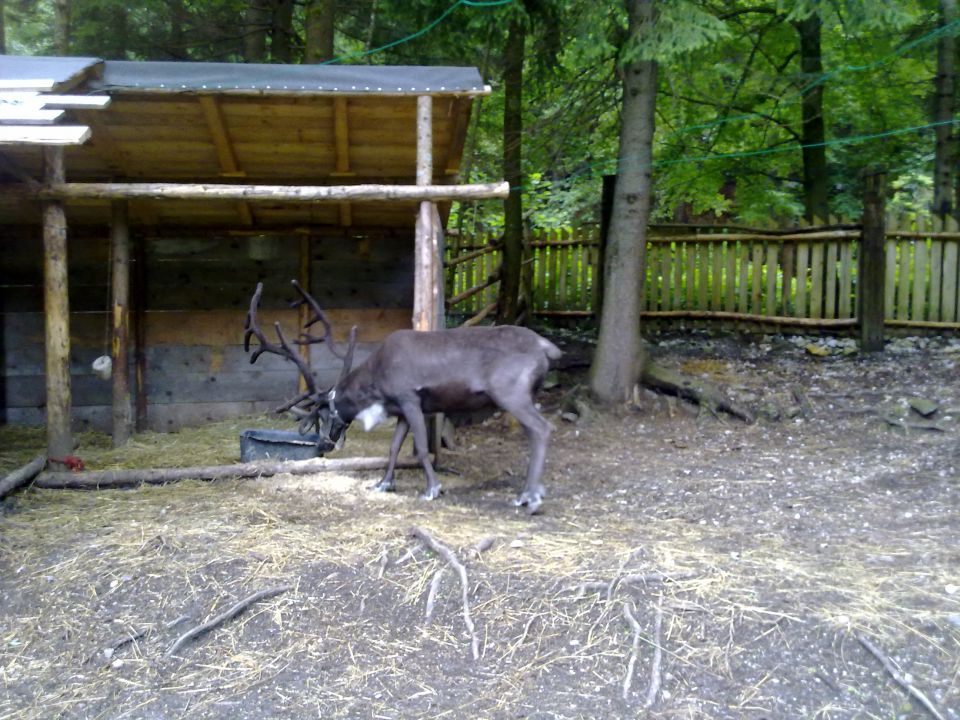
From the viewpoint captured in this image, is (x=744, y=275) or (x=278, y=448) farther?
(x=744, y=275)

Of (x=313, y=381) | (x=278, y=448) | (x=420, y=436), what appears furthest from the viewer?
(x=313, y=381)

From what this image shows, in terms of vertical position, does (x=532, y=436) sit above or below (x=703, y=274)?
below

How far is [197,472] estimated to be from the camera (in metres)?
7.00

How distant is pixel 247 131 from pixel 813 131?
28.4 ft

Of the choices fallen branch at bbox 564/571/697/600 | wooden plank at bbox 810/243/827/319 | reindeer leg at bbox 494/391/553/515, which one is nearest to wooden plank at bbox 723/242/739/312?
wooden plank at bbox 810/243/827/319

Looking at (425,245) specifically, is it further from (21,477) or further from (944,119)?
(944,119)

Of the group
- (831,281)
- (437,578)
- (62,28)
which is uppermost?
(62,28)

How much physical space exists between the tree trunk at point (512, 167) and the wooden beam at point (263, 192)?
4.03 m

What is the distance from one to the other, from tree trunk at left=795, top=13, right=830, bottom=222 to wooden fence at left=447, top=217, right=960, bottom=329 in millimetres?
1037

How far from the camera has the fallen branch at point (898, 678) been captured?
3795 mm

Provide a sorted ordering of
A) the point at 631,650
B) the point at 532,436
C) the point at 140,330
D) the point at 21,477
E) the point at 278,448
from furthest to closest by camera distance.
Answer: the point at 140,330, the point at 278,448, the point at 21,477, the point at 532,436, the point at 631,650

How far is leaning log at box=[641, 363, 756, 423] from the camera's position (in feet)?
30.0

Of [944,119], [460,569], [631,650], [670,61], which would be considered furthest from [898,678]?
[944,119]

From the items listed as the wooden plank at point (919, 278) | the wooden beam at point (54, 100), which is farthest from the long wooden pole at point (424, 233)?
the wooden plank at point (919, 278)
